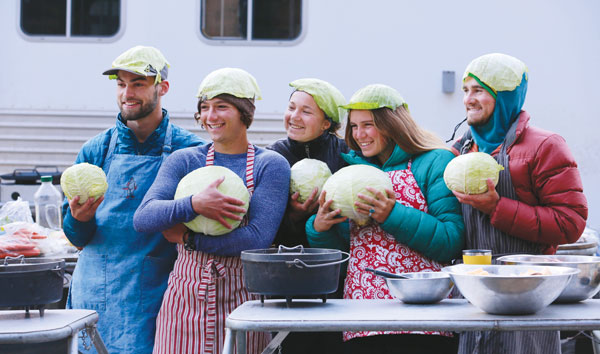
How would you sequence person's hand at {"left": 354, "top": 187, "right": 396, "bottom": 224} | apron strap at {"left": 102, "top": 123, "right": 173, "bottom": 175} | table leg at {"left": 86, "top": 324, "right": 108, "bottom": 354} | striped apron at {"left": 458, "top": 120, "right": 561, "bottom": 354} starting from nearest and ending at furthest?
table leg at {"left": 86, "top": 324, "right": 108, "bottom": 354} < person's hand at {"left": 354, "top": 187, "right": 396, "bottom": 224} < striped apron at {"left": 458, "top": 120, "right": 561, "bottom": 354} < apron strap at {"left": 102, "top": 123, "right": 173, "bottom": 175}

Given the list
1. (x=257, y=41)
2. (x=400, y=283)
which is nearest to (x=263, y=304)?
(x=400, y=283)

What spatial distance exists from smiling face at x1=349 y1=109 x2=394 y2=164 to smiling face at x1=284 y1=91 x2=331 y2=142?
0.33 metres

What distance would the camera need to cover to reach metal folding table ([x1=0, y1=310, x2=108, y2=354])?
253cm

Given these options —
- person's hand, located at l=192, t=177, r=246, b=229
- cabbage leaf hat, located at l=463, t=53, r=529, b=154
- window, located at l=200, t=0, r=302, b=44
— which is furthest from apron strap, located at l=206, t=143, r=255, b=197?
window, located at l=200, t=0, r=302, b=44

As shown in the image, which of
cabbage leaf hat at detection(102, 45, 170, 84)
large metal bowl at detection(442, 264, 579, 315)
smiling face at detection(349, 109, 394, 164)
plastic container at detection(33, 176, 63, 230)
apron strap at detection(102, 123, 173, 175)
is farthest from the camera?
plastic container at detection(33, 176, 63, 230)

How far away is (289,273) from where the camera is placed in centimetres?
267

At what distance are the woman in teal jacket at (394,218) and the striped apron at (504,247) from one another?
83 mm

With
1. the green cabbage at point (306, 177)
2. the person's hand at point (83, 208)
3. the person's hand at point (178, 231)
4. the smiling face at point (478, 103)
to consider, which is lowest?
the person's hand at point (178, 231)

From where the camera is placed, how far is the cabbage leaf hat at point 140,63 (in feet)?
11.8

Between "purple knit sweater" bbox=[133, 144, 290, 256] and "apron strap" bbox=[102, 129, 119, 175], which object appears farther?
"apron strap" bbox=[102, 129, 119, 175]

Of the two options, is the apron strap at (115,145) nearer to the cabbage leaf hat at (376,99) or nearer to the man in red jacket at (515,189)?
the cabbage leaf hat at (376,99)

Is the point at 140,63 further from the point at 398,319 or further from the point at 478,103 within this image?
the point at 398,319

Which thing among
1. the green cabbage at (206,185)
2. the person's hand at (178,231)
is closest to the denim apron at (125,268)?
the person's hand at (178,231)

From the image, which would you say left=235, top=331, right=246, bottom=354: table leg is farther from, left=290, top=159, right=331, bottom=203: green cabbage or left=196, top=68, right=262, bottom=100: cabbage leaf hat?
left=196, top=68, right=262, bottom=100: cabbage leaf hat
